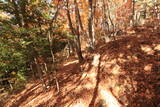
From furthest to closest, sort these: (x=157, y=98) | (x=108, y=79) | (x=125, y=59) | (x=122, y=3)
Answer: (x=122, y=3), (x=125, y=59), (x=108, y=79), (x=157, y=98)

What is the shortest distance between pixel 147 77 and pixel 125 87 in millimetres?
1239

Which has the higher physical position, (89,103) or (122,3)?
(122,3)

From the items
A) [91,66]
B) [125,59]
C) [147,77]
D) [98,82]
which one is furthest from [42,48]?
[147,77]

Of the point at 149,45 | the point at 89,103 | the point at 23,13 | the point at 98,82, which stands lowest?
the point at 89,103

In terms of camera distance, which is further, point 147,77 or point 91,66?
point 91,66

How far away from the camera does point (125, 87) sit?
17.9 ft

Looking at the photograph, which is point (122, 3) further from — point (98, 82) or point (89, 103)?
point (89, 103)

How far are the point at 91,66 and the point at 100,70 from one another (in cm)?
101

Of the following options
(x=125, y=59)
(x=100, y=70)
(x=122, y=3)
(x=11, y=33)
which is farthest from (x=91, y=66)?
(x=122, y=3)

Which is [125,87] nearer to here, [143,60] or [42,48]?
[143,60]

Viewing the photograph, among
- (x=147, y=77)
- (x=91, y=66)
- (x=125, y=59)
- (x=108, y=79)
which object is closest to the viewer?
(x=147, y=77)

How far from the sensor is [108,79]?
626cm

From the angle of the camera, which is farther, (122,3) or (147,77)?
(122,3)

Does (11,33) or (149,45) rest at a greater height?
(11,33)
